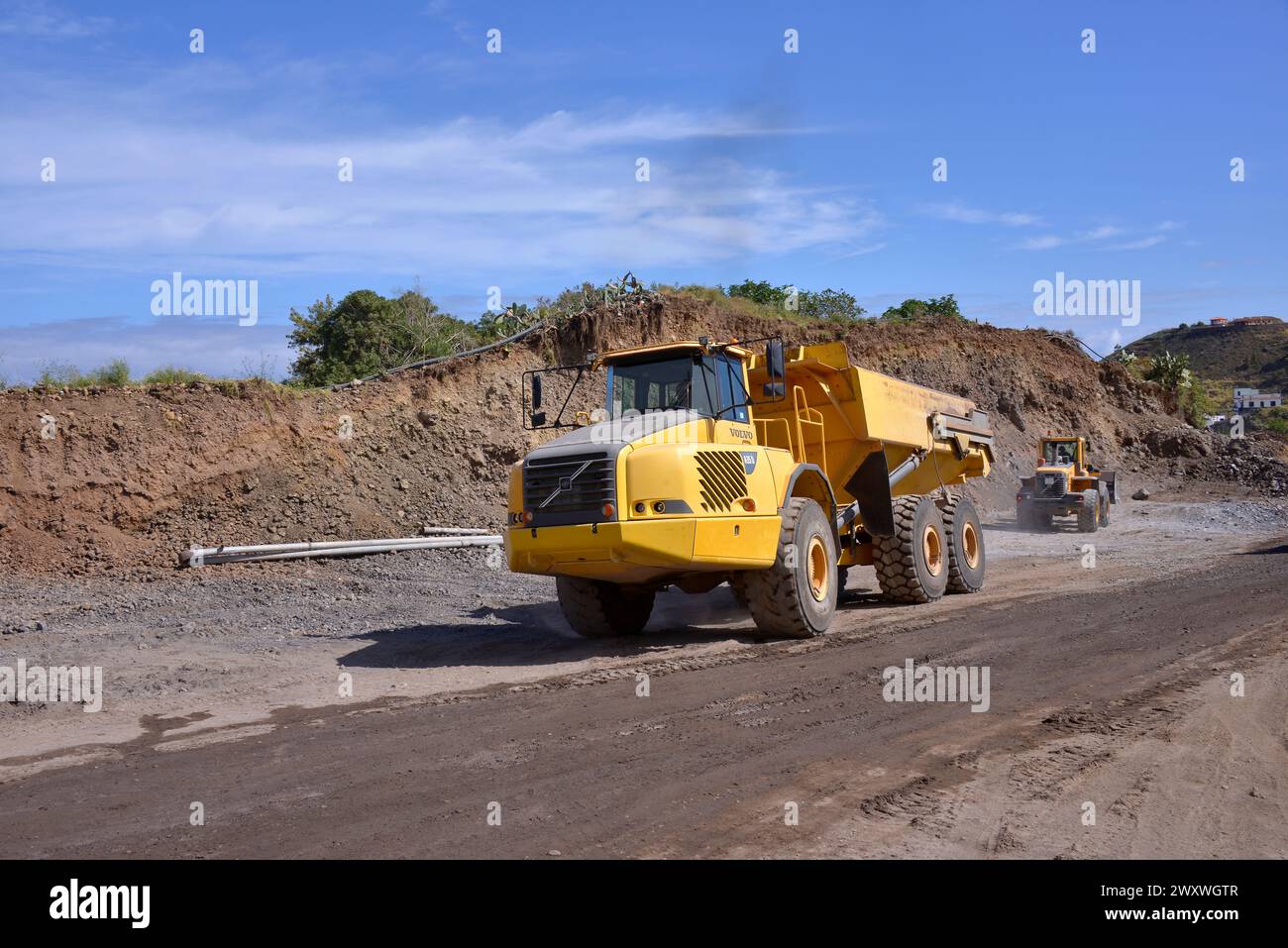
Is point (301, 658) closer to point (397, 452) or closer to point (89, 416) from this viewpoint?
point (89, 416)

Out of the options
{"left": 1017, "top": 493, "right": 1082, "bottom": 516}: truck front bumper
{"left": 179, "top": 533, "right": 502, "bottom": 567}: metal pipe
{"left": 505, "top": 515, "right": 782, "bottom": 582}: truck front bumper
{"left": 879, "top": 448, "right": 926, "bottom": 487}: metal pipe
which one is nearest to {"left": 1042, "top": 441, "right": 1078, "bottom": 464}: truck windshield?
{"left": 1017, "top": 493, "right": 1082, "bottom": 516}: truck front bumper

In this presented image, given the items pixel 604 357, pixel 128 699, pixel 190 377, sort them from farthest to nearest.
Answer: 1. pixel 190 377
2. pixel 604 357
3. pixel 128 699

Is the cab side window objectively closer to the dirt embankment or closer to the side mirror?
the side mirror

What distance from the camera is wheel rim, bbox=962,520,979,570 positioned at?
16.0 meters

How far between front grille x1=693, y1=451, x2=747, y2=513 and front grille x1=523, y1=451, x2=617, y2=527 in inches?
34.5

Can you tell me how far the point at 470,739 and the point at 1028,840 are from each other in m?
3.79

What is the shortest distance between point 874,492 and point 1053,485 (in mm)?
16234

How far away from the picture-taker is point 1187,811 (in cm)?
538

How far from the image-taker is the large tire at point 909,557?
14094 millimetres

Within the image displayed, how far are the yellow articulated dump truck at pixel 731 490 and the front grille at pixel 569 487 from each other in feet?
0.04

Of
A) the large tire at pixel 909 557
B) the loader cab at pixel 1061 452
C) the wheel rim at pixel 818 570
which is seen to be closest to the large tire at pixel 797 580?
the wheel rim at pixel 818 570

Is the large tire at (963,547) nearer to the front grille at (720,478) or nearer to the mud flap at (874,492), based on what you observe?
the mud flap at (874,492)
